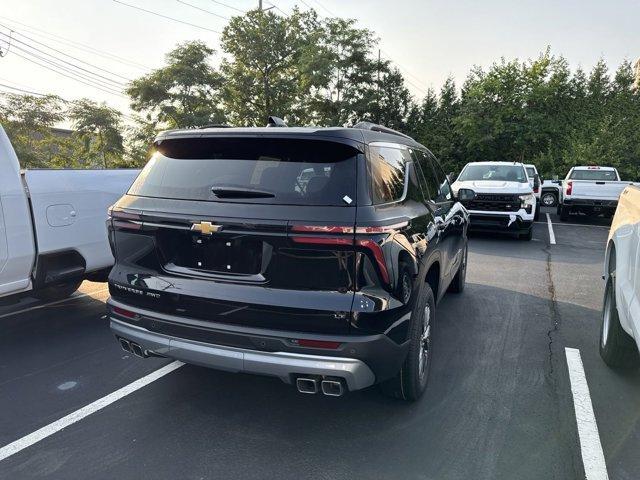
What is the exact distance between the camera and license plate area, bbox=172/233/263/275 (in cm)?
264

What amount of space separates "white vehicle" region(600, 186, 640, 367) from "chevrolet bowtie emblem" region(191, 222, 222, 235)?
259cm

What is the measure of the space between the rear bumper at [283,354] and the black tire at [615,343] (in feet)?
6.91

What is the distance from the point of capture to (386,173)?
310 centimetres

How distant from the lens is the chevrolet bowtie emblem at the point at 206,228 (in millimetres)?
2658

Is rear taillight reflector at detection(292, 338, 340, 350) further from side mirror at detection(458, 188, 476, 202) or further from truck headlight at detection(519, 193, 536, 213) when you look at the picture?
truck headlight at detection(519, 193, 536, 213)

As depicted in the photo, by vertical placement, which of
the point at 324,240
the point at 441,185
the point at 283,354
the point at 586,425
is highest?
the point at 441,185

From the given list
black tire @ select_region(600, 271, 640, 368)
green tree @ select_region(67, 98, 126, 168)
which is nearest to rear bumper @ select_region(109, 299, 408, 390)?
black tire @ select_region(600, 271, 640, 368)

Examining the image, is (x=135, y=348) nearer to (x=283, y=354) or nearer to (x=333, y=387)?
(x=283, y=354)

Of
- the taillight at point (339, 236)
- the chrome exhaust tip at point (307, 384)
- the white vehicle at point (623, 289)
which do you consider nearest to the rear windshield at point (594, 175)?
the white vehicle at point (623, 289)

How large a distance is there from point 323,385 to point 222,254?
932mm

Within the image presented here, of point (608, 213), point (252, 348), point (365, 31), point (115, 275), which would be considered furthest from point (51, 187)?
point (365, 31)

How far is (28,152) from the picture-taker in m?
21.0

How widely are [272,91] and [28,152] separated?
18.3 meters

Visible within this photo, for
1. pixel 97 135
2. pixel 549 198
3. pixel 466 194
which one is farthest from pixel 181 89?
pixel 466 194
